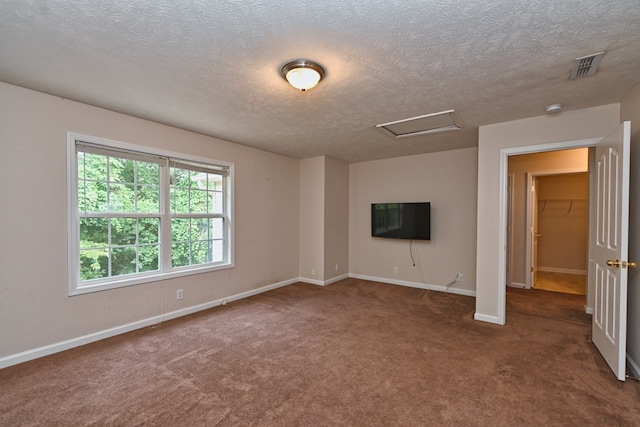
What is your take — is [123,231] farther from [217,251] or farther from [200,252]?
[217,251]

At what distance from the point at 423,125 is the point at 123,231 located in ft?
12.4

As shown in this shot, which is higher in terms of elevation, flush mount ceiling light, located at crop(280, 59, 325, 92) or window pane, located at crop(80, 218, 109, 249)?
flush mount ceiling light, located at crop(280, 59, 325, 92)

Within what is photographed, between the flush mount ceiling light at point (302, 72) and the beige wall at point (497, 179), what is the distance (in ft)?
7.99

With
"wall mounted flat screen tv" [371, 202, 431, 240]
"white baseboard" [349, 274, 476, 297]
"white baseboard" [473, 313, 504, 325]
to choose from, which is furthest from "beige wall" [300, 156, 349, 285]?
"white baseboard" [473, 313, 504, 325]

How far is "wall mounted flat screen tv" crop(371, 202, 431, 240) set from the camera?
489cm

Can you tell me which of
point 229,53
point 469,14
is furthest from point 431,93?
point 229,53

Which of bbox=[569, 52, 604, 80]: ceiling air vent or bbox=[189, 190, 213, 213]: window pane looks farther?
bbox=[189, 190, 213, 213]: window pane

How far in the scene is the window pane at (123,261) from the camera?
123 inches

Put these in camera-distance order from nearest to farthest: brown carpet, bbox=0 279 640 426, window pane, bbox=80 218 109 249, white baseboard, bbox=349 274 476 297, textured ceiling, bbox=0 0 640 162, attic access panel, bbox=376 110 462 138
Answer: textured ceiling, bbox=0 0 640 162 → brown carpet, bbox=0 279 640 426 → window pane, bbox=80 218 109 249 → attic access panel, bbox=376 110 462 138 → white baseboard, bbox=349 274 476 297

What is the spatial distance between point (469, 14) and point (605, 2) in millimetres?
674

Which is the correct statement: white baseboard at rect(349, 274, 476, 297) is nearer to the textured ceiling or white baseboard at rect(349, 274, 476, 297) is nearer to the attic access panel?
the attic access panel

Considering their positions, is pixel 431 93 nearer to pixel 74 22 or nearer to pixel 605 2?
pixel 605 2

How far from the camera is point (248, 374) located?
2.30 meters

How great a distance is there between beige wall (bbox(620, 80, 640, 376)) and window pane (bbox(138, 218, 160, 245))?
4762 millimetres
